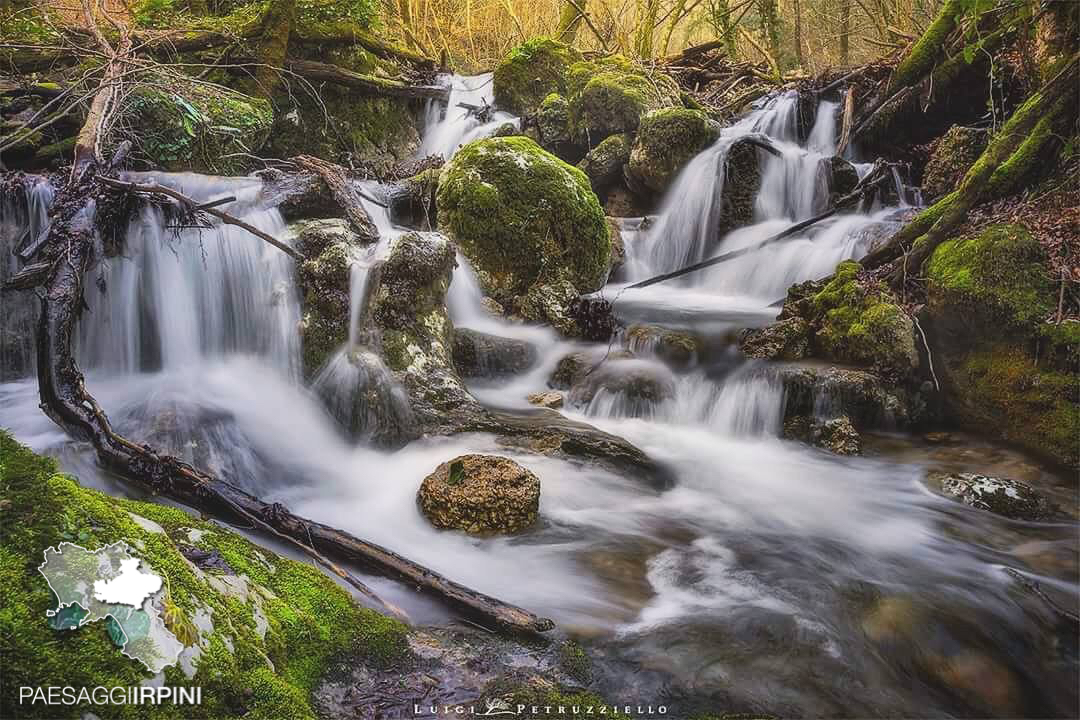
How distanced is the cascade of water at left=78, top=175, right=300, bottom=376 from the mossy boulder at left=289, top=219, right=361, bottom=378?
0.15m

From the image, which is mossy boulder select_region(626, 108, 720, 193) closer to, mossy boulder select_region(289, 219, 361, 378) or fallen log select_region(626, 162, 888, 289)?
fallen log select_region(626, 162, 888, 289)

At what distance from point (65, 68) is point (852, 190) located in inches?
419

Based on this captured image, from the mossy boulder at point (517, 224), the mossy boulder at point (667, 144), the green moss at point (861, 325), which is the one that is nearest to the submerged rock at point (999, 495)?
the green moss at point (861, 325)

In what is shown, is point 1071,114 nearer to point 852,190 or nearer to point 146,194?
point 852,190

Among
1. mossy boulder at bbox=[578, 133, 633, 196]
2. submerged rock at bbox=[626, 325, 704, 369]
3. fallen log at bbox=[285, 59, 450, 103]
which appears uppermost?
fallen log at bbox=[285, 59, 450, 103]

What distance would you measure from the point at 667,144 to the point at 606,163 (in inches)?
47.7

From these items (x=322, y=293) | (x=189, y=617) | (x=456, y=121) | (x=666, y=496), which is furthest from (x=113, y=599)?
(x=456, y=121)

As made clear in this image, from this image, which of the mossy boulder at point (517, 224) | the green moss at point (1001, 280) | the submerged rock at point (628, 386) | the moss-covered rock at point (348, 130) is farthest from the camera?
the moss-covered rock at point (348, 130)

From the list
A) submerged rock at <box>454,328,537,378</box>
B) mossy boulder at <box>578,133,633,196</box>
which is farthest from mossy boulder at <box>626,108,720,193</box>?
submerged rock at <box>454,328,537,378</box>

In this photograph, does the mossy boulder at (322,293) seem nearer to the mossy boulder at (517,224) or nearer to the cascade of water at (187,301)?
the cascade of water at (187,301)

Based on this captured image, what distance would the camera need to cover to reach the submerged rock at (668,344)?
6.13 metres

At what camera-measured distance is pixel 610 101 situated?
433 inches

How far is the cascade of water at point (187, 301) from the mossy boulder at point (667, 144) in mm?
6096

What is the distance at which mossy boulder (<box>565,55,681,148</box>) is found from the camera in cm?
1095
